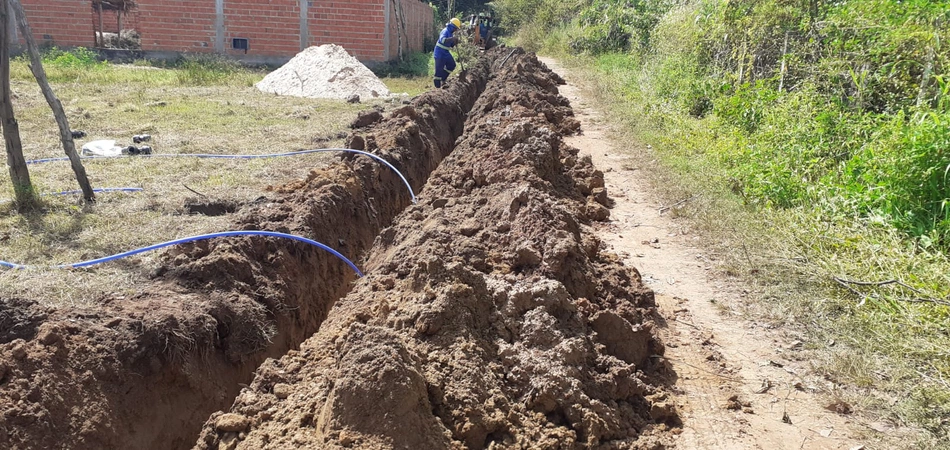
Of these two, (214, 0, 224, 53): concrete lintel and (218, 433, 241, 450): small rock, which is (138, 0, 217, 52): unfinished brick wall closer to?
(214, 0, 224, 53): concrete lintel

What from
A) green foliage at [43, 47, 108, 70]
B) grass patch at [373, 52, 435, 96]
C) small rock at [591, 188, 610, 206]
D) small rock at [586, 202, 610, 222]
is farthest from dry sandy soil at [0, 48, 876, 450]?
green foliage at [43, 47, 108, 70]

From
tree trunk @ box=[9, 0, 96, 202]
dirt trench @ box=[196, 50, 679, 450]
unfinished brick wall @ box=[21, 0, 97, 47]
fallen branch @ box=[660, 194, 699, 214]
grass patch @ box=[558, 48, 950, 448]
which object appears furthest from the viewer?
unfinished brick wall @ box=[21, 0, 97, 47]

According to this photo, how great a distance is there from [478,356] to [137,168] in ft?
22.5

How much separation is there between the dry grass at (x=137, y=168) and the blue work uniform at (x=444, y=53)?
243 cm

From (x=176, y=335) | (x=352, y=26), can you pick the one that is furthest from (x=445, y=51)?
(x=176, y=335)

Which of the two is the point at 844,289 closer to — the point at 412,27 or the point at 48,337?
the point at 48,337

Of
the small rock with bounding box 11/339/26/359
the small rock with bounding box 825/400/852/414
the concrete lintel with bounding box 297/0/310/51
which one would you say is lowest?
the small rock with bounding box 825/400/852/414

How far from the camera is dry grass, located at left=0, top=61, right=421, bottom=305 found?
5411mm

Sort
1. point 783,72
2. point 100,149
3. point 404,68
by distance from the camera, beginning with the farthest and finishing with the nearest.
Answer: point 404,68 < point 783,72 < point 100,149

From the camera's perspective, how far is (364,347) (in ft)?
10.3

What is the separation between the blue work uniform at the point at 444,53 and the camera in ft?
53.3

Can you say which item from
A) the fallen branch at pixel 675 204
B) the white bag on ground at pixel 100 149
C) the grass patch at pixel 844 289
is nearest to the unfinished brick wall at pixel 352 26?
the white bag on ground at pixel 100 149

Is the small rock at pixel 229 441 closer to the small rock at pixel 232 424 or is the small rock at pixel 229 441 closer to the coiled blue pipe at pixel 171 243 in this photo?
the small rock at pixel 232 424

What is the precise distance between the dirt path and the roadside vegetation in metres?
0.25
